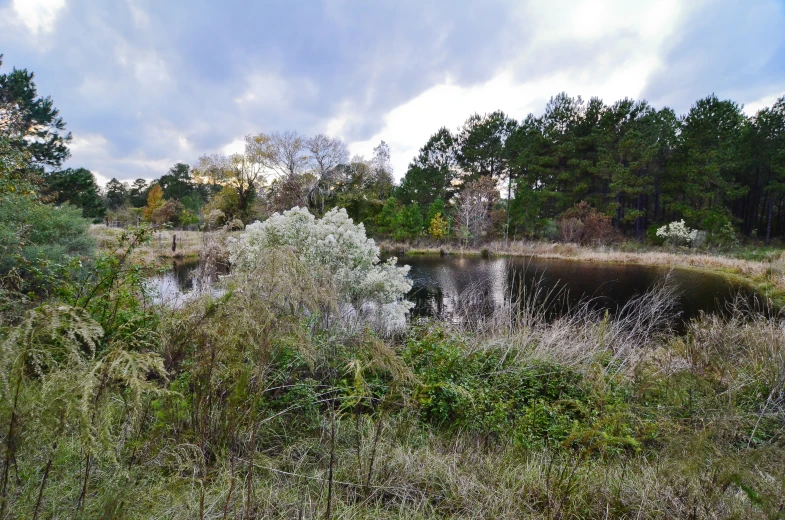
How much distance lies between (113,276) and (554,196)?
31.9m

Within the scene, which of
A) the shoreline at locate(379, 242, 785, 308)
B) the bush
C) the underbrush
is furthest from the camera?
the shoreline at locate(379, 242, 785, 308)

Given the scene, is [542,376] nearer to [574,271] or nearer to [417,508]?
[417,508]

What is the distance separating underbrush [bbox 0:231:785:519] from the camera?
88 centimetres

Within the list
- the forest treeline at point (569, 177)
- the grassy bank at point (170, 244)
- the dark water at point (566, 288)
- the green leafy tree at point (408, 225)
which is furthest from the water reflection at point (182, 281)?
the green leafy tree at point (408, 225)

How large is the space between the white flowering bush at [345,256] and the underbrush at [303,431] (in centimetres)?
144

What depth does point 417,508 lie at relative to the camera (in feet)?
4.84

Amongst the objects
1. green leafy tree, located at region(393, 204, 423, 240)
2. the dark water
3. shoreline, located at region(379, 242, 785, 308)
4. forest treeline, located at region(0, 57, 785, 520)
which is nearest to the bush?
forest treeline, located at region(0, 57, 785, 520)

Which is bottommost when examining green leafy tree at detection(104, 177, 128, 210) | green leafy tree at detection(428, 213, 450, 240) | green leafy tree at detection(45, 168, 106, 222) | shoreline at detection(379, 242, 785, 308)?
shoreline at detection(379, 242, 785, 308)

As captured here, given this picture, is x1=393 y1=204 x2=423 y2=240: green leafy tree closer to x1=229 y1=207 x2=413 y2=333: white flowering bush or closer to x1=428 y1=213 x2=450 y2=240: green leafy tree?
x1=428 y1=213 x2=450 y2=240: green leafy tree

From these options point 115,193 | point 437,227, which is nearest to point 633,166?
point 437,227

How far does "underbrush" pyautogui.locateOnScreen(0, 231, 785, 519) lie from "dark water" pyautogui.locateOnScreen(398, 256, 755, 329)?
10.8ft

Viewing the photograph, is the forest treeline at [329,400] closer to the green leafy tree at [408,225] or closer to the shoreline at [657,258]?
the shoreline at [657,258]

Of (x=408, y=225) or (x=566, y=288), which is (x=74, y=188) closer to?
(x=408, y=225)

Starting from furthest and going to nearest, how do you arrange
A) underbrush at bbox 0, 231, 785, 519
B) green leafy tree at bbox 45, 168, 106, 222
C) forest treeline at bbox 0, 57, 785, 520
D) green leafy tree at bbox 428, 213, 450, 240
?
green leafy tree at bbox 428, 213, 450, 240 < green leafy tree at bbox 45, 168, 106, 222 < forest treeline at bbox 0, 57, 785, 520 < underbrush at bbox 0, 231, 785, 519
